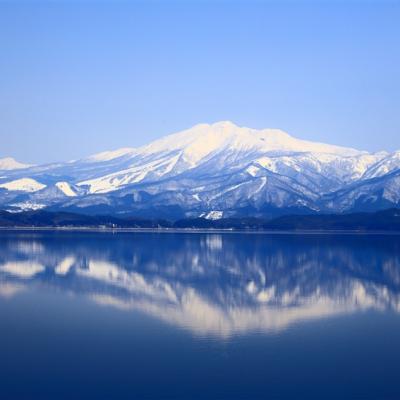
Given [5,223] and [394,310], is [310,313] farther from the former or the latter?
[5,223]

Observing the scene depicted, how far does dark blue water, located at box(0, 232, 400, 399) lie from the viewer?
21938 mm

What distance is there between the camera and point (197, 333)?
1158 inches

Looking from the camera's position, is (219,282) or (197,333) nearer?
(197,333)

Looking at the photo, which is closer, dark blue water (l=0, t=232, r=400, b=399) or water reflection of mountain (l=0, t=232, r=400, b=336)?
dark blue water (l=0, t=232, r=400, b=399)

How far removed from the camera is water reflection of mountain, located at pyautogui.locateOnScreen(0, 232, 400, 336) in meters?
35.3

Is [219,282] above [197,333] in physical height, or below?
above

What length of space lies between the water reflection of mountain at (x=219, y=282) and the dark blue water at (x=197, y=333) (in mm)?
118

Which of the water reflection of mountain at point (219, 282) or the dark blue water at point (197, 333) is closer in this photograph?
the dark blue water at point (197, 333)

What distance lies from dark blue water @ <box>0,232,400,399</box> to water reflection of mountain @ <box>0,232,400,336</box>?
12 cm

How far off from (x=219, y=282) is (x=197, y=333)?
19615 mm

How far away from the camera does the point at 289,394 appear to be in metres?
21.2

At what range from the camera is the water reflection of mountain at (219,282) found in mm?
35312

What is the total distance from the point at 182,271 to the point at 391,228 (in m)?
126

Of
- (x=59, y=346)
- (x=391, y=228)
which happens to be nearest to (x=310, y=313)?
(x=59, y=346)
